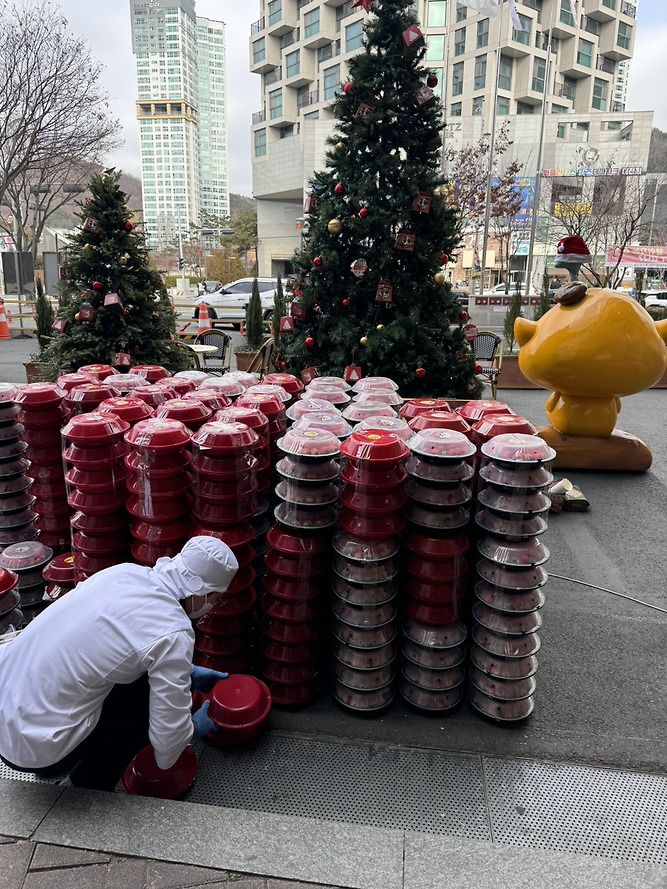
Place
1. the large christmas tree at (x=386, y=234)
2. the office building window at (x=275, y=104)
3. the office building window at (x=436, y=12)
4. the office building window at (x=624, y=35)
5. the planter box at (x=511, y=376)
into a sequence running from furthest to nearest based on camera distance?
the office building window at (x=624, y=35) → the office building window at (x=275, y=104) → the office building window at (x=436, y=12) → the planter box at (x=511, y=376) → the large christmas tree at (x=386, y=234)

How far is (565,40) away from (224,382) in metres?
58.3

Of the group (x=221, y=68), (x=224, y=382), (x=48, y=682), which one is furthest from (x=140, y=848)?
(x=221, y=68)

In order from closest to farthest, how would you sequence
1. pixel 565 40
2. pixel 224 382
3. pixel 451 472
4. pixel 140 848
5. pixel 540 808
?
pixel 140 848 < pixel 540 808 < pixel 451 472 < pixel 224 382 < pixel 565 40

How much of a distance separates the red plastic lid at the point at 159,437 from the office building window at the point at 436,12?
143 ft

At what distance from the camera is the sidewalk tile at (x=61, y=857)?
2381mm

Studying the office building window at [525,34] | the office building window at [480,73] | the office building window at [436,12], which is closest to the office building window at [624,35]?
the office building window at [525,34]

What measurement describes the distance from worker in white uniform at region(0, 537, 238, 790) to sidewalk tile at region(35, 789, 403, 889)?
0.68 feet

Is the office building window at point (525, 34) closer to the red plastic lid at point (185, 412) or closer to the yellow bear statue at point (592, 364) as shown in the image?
the yellow bear statue at point (592, 364)

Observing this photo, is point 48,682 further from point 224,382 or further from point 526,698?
point 224,382

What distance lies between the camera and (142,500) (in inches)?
135

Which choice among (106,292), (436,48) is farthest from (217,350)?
(436,48)

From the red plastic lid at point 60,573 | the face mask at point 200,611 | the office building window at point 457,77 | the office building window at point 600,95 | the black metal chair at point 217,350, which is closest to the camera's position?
the face mask at point 200,611

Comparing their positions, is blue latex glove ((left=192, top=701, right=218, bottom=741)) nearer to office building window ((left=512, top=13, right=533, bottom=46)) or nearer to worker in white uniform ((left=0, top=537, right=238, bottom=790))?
worker in white uniform ((left=0, top=537, right=238, bottom=790))

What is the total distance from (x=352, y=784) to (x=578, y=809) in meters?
1.03
